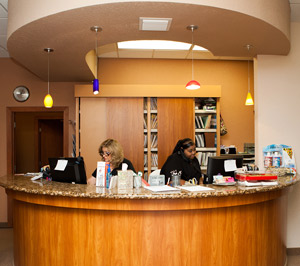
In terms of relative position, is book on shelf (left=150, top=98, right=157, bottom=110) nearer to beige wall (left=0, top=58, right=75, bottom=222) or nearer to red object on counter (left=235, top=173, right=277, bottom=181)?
beige wall (left=0, top=58, right=75, bottom=222)

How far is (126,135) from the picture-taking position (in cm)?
544

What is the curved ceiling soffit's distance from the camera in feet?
9.41

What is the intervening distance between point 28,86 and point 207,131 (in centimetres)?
359

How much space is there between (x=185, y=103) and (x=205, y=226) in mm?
3149

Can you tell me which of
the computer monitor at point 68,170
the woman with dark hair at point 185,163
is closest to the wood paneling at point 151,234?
the computer monitor at point 68,170

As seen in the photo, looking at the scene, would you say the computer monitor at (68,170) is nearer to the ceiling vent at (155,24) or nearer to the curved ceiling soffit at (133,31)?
the curved ceiling soffit at (133,31)

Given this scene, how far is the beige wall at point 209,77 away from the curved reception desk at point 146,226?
352 cm

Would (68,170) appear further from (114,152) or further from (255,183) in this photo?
(255,183)

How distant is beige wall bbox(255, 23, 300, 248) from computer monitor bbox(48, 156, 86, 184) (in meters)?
2.54

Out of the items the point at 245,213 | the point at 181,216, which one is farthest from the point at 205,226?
the point at 245,213

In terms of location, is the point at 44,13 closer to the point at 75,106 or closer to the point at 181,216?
the point at 181,216

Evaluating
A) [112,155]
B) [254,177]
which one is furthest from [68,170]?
[254,177]

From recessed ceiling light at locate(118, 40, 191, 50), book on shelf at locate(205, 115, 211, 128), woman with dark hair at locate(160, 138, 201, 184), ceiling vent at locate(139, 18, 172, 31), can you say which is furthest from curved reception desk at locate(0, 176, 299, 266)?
recessed ceiling light at locate(118, 40, 191, 50)

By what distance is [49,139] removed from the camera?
29.4ft
